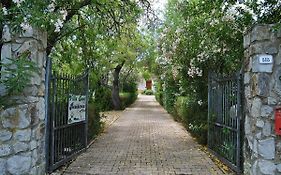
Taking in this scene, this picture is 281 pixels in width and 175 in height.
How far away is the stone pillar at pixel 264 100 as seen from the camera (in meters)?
5.29

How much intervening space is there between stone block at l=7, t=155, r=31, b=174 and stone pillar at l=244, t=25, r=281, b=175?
11.8 feet

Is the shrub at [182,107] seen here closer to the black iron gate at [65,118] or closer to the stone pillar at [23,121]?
the black iron gate at [65,118]

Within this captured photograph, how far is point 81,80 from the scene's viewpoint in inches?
325

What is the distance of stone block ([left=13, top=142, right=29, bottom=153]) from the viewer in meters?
5.22

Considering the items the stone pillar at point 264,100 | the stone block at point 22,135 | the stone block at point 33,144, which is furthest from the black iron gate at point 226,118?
the stone block at point 22,135

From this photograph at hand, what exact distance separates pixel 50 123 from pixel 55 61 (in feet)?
12.9

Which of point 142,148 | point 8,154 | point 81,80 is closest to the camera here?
point 8,154

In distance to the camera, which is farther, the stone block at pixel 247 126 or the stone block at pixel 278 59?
the stone block at pixel 247 126

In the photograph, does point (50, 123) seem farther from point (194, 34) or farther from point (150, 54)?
point (150, 54)

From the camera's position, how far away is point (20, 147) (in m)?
5.24

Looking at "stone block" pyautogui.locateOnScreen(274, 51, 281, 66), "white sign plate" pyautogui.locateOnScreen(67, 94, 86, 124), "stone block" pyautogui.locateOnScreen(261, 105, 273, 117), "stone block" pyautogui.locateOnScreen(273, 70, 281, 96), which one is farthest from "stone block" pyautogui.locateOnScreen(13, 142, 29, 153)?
"stone block" pyautogui.locateOnScreen(274, 51, 281, 66)

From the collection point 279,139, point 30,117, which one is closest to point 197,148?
point 279,139

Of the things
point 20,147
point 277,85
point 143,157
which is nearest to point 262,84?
point 277,85

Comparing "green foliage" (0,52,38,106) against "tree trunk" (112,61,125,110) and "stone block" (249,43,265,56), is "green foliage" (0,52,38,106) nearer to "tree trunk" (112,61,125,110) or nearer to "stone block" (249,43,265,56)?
"stone block" (249,43,265,56)
